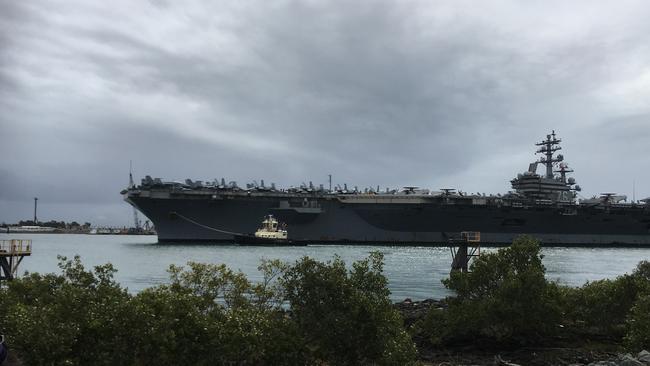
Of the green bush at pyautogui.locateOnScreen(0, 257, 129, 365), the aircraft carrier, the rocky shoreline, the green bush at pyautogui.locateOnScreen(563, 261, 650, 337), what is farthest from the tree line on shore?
the aircraft carrier

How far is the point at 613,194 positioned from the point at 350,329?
6832cm

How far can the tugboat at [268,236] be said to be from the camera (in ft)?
172

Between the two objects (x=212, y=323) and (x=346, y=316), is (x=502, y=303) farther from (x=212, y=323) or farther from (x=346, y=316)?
(x=212, y=323)

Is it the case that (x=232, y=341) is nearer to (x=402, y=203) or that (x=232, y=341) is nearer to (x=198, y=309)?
(x=198, y=309)

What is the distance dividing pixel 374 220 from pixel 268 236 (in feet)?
39.5

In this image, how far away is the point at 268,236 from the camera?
52.8m

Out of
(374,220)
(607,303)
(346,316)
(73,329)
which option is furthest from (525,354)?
(374,220)

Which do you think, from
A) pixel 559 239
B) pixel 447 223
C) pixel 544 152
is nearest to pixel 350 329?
pixel 447 223

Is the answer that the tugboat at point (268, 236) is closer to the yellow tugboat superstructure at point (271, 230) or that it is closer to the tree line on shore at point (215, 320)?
the yellow tugboat superstructure at point (271, 230)

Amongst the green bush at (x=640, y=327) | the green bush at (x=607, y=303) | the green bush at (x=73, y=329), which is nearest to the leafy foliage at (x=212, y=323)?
the green bush at (x=73, y=329)

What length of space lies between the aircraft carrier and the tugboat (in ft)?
3.42

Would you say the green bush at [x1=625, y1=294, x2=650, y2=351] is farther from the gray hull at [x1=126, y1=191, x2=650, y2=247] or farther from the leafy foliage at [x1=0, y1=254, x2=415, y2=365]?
the gray hull at [x1=126, y1=191, x2=650, y2=247]

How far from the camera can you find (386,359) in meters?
6.86

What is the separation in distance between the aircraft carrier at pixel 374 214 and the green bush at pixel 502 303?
3972 centimetres
